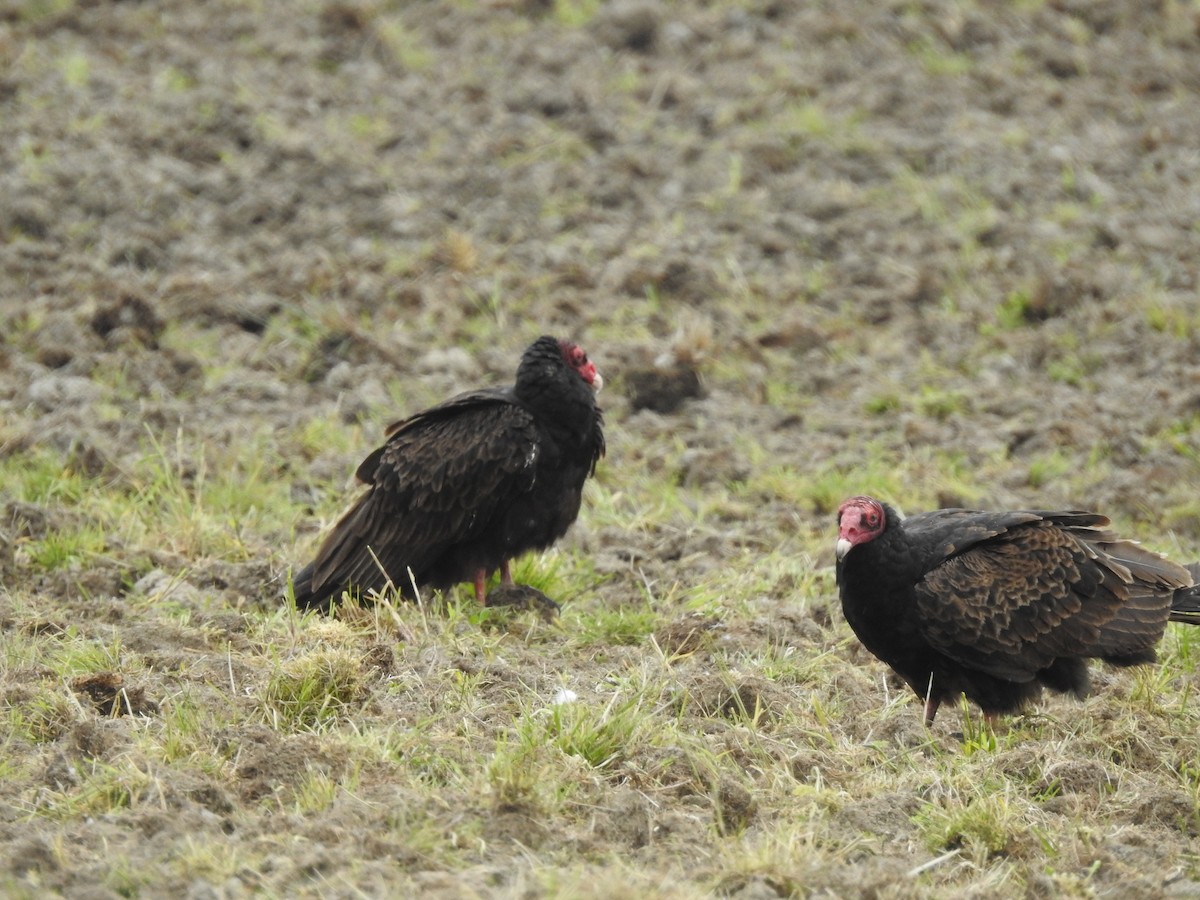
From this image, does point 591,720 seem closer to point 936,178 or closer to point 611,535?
point 611,535

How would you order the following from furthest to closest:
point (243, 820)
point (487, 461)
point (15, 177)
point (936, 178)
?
point (936, 178) < point (15, 177) < point (487, 461) < point (243, 820)

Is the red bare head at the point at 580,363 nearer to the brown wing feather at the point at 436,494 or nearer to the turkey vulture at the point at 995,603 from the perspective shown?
the brown wing feather at the point at 436,494

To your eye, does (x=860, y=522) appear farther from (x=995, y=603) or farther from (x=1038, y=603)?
(x=1038, y=603)

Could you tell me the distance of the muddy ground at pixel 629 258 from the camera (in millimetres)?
7840

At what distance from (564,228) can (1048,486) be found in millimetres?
4065

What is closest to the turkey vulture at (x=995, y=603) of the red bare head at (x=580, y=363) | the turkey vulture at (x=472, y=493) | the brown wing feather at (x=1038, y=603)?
the brown wing feather at (x=1038, y=603)

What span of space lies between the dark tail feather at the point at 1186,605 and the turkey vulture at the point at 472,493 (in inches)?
92.0

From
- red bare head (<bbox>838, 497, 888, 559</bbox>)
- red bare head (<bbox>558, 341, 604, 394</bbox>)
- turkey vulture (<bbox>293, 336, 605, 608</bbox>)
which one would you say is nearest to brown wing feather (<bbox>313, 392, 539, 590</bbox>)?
turkey vulture (<bbox>293, 336, 605, 608</bbox>)

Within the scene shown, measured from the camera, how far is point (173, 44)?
12.8m

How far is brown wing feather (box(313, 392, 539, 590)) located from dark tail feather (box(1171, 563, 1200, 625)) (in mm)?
2513

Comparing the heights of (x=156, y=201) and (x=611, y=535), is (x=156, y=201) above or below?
above

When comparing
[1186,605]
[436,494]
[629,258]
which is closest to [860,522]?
[1186,605]

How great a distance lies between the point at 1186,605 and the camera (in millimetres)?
5906

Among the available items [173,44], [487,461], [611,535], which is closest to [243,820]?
[487,461]
